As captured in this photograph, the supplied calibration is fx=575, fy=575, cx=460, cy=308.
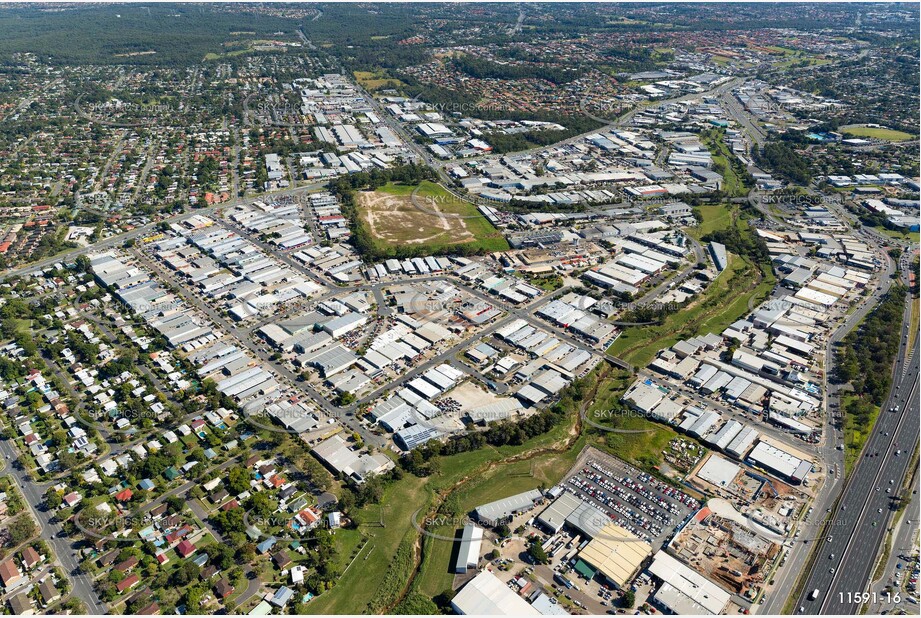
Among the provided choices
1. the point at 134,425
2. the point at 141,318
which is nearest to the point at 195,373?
the point at 134,425

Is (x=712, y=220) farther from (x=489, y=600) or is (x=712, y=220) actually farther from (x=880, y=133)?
(x=489, y=600)

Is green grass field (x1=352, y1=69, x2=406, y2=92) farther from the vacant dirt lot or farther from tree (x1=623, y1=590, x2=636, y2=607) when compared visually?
tree (x1=623, y1=590, x2=636, y2=607)

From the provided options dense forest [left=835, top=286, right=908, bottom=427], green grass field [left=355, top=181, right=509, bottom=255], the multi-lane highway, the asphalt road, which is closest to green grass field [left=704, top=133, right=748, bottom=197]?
dense forest [left=835, top=286, right=908, bottom=427]

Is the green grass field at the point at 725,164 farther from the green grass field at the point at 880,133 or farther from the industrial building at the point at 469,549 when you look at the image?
the industrial building at the point at 469,549

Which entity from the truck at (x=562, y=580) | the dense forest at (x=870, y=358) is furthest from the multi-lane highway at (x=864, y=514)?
the truck at (x=562, y=580)

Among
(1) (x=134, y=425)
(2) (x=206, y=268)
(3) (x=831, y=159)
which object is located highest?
(3) (x=831, y=159)

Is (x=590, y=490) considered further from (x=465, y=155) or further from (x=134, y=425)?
(x=465, y=155)

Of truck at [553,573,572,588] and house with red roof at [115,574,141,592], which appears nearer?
house with red roof at [115,574,141,592]
